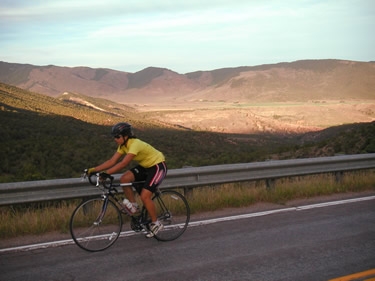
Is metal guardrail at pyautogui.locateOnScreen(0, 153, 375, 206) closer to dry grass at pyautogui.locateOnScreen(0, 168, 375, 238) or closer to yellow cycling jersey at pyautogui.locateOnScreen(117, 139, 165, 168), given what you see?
dry grass at pyautogui.locateOnScreen(0, 168, 375, 238)

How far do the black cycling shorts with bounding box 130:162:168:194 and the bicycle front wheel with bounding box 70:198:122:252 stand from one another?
51 cm

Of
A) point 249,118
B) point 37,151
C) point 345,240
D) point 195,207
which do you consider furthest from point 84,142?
point 249,118

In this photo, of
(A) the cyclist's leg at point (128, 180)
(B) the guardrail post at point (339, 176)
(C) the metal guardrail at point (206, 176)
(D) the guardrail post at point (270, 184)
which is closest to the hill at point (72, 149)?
(C) the metal guardrail at point (206, 176)

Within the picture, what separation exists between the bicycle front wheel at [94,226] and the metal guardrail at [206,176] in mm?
826

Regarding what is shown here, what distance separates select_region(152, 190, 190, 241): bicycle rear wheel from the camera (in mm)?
6598

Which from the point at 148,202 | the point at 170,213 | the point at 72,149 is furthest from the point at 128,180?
the point at 72,149

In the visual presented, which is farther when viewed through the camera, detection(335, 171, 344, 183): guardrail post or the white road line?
detection(335, 171, 344, 183): guardrail post

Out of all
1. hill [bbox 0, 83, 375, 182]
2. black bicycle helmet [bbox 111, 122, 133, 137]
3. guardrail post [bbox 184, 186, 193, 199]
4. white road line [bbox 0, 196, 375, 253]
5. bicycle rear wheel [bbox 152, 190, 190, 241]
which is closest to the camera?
black bicycle helmet [bbox 111, 122, 133, 137]

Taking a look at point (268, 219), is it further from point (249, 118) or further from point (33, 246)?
point (249, 118)

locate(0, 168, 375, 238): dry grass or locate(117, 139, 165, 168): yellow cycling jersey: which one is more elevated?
locate(117, 139, 165, 168): yellow cycling jersey

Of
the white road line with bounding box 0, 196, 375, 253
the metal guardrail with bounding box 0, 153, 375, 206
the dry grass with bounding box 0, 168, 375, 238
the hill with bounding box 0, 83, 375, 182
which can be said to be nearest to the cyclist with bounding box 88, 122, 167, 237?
the white road line with bounding box 0, 196, 375, 253

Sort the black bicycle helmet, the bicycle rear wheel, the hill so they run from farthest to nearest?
the hill
the bicycle rear wheel
the black bicycle helmet

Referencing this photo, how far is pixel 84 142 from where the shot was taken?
3834 centimetres

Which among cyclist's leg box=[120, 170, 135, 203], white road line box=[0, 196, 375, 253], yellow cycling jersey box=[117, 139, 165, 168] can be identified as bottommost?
white road line box=[0, 196, 375, 253]
